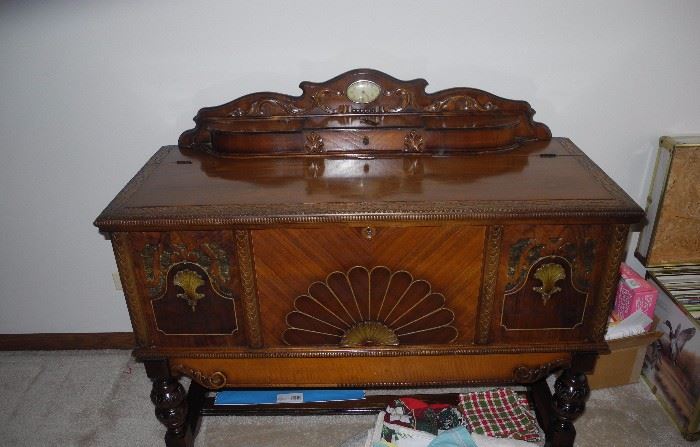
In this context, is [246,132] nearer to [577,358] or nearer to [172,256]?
[172,256]

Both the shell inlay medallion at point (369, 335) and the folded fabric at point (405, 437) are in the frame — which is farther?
the folded fabric at point (405, 437)

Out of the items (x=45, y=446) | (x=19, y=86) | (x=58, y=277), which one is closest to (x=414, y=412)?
(x=45, y=446)

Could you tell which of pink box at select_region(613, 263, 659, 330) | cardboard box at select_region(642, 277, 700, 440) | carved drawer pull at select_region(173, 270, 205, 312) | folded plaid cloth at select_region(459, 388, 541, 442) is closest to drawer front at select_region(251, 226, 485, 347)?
carved drawer pull at select_region(173, 270, 205, 312)

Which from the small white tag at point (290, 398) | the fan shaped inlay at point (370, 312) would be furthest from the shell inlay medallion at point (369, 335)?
the small white tag at point (290, 398)

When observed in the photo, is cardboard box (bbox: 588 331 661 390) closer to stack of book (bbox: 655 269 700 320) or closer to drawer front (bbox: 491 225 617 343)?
stack of book (bbox: 655 269 700 320)

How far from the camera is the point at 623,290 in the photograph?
198 centimetres

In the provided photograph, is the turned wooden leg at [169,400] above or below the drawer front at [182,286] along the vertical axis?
below

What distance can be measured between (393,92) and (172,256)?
2.84 ft

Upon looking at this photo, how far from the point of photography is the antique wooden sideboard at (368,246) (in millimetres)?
1357

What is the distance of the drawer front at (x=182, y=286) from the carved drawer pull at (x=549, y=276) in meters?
0.83

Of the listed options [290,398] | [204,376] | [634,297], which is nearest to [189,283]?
[204,376]

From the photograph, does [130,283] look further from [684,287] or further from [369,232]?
[684,287]

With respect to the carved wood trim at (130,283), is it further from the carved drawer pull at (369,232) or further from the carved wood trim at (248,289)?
the carved drawer pull at (369,232)

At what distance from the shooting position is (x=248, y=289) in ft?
4.72
